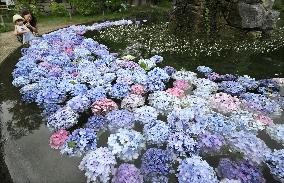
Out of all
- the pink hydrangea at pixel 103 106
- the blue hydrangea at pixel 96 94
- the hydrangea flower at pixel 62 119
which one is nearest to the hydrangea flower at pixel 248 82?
the pink hydrangea at pixel 103 106

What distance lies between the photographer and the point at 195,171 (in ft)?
12.4

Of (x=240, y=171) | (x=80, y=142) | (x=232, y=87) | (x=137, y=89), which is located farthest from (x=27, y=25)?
(x=240, y=171)

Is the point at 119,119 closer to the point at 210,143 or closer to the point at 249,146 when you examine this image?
the point at 210,143

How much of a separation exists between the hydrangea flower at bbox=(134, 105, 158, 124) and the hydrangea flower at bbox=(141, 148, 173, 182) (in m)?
0.72

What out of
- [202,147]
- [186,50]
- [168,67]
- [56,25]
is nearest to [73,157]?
[202,147]

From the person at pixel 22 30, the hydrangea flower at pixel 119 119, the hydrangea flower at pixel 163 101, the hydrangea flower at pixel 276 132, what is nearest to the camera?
the hydrangea flower at pixel 276 132

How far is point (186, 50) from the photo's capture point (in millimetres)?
7637

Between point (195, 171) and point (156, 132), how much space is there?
0.88 meters

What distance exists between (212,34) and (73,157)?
564 cm

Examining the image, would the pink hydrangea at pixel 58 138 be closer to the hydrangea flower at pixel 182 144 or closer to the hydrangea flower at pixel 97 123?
the hydrangea flower at pixel 97 123

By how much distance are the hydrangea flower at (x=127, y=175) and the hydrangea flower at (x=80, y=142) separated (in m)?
0.58

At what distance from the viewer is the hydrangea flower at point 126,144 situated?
13.5 feet

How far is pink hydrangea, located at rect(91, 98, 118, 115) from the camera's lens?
504 centimetres

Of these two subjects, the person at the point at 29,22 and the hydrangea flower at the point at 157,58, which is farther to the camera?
the person at the point at 29,22
